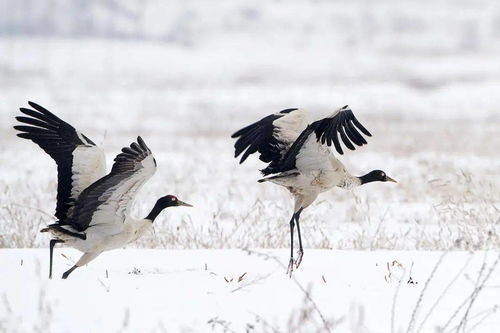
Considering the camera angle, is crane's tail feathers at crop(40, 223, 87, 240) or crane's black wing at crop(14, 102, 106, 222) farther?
crane's black wing at crop(14, 102, 106, 222)

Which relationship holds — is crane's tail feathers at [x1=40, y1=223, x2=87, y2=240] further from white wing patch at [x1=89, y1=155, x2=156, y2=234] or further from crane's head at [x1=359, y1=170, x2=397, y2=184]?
crane's head at [x1=359, y1=170, x2=397, y2=184]

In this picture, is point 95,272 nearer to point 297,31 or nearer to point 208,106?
point 208,106

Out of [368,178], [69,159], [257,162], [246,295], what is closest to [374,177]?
[368,178]

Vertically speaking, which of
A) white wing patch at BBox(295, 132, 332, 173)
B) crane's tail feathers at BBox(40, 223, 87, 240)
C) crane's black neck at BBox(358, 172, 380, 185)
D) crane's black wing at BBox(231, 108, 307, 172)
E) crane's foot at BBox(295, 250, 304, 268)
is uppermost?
crane's black wing at BBox(231, 108, 307, 172)

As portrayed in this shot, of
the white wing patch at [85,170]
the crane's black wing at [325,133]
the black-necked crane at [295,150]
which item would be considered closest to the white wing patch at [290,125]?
the black-necked crane at [295,150]

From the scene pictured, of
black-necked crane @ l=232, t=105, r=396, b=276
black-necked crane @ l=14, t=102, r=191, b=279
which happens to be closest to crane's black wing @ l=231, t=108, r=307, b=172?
black-necked crane @ l=232, t=105, r=396, b=276

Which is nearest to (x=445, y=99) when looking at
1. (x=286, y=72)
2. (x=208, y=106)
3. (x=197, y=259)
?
(x=208, y=106)

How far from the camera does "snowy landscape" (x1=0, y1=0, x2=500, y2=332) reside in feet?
16.8

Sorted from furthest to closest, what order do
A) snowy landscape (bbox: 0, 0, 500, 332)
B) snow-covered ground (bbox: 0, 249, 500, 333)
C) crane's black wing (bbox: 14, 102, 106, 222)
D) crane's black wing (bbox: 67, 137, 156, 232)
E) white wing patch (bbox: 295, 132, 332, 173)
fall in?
white wing patch (bbox: 295, 132, 332, 173) → crane's black wing (bbox: 14, 102, 106, 222) → crane's black wing (bbox: 67, 137, 156, 232) → snowy landscape (bbox: 0, 0, 500, 332) → snow-covered ground (bbox: 0, 249, 500, 333)

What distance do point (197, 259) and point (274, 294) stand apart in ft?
4.66

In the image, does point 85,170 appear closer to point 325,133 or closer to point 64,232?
point 64,232

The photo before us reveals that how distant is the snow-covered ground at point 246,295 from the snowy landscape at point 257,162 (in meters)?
0.02

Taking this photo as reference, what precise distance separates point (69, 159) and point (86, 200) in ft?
1.53

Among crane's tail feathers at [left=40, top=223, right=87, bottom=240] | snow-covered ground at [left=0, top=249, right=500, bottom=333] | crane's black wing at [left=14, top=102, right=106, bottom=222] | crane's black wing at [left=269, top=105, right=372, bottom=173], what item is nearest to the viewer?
snow-covered ground at [left=0, top=249, right=500, bottom=333]
